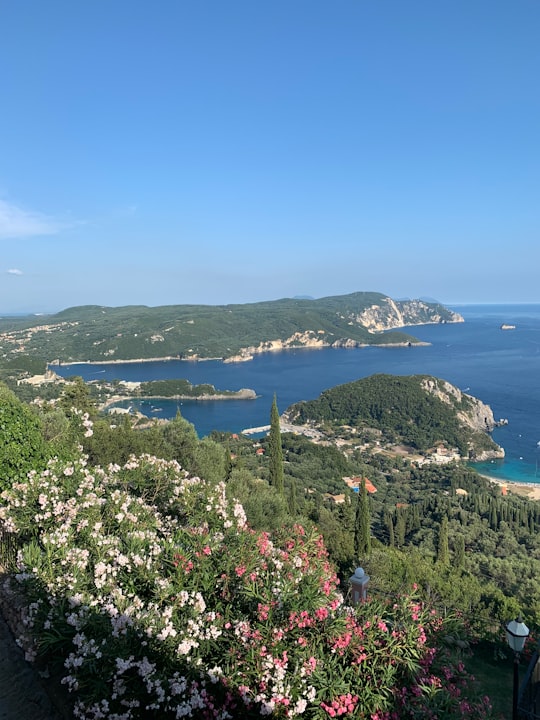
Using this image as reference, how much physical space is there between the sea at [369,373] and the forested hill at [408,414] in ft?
13.0

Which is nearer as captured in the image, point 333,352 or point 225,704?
point 225,704

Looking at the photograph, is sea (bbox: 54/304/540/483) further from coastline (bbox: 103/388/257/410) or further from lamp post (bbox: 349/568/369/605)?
lamp post (bbox: 349/568/369/605)

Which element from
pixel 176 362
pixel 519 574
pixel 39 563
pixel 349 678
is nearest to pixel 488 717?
pixel 349 678

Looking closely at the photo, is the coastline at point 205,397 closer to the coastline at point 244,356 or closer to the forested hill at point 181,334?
the coastline at point 244,356

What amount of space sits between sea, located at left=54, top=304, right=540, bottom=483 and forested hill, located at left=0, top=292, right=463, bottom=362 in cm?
751

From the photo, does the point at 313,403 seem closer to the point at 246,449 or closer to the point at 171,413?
the point at 171,413

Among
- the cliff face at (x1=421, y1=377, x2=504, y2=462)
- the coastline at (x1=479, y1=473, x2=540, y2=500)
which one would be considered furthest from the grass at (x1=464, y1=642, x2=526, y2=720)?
the cliff face at (x1=421, y1=377, x2=504, y2=462)

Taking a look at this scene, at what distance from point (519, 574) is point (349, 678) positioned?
2222cm

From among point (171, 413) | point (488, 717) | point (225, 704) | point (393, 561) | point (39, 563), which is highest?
point (39, 563)

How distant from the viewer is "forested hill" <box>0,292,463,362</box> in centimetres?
13688

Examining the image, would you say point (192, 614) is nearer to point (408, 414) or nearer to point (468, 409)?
point (408, 414)

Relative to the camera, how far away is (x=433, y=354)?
138250mm

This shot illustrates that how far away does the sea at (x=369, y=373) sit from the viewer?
6481 centimetres

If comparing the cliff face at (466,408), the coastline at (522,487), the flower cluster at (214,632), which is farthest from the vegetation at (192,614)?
the cliff face at (466,408)
